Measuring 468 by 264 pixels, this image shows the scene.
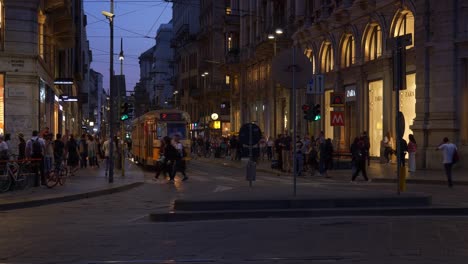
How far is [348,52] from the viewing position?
1769 inches

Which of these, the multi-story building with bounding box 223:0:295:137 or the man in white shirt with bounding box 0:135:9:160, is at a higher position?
the multi-story building with bounding box 223:0:295:137

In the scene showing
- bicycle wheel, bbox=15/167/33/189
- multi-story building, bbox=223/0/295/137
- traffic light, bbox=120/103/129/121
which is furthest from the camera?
multi-story building, bbox=223/0/295/137

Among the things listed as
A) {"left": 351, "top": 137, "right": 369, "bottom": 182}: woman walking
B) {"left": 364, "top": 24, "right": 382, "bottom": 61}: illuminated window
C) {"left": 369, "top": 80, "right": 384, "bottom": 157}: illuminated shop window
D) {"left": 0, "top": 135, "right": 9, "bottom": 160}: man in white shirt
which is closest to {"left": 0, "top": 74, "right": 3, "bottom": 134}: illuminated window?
{"left": 0, "top": 135, "right": 9, "bottom": 160}: man in white shirt

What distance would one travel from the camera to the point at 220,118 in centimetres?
7712

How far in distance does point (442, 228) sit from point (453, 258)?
3254 mm

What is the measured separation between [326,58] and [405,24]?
12.4 meters

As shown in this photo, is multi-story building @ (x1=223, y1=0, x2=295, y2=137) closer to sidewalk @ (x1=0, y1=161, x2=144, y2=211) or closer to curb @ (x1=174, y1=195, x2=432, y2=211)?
sidewalk @ (x1=0, y1=161, x2=144, y2=211)

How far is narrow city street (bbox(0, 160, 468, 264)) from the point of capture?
1027cm

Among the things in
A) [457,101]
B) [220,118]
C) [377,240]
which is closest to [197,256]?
[377,240]

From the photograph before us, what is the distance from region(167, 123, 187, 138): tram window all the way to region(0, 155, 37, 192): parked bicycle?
582 inches

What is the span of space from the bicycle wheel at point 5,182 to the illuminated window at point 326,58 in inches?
1171

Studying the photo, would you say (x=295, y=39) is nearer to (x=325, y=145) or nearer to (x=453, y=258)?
(x=325, y=145)

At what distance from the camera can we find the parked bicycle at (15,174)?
21734 millimetres

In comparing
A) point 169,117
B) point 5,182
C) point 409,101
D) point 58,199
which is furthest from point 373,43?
point 58,199
